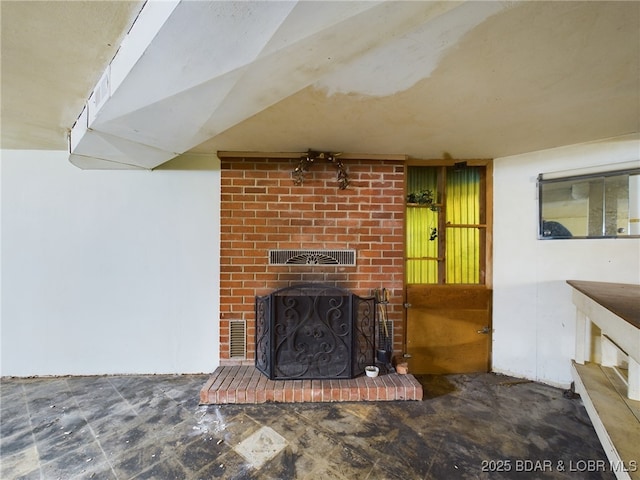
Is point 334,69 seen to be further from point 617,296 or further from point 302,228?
point 617,296

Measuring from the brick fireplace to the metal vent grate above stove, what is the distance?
0.12 ft

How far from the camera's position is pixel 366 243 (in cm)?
229

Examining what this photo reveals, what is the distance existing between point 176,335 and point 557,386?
10.7 ft

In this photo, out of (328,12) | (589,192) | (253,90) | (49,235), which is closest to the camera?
(328,12)

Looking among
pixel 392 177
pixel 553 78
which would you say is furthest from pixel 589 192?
pixel 392 177

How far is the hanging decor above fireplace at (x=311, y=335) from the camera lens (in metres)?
2.00

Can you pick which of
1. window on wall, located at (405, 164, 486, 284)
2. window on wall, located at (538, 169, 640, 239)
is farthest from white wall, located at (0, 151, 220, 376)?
window on wall, located at (538, 169, 640, 239)

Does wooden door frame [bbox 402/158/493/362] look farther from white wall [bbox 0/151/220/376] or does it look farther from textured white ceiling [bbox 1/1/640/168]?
white wall [bbox 0/151/220/376]

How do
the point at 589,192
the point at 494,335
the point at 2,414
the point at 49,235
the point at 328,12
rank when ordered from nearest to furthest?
the point at 328,12, the point at 2,414, the point at 589,192, the point at 49,235, the point at 494,335

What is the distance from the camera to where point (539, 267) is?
7.16 feet

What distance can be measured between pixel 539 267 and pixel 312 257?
1.96 metres

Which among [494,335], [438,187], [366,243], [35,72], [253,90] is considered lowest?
[494,335]

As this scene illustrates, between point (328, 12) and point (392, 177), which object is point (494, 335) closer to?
point (392, 177)

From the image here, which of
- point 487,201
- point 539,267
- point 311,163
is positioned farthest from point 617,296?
point 311,163
